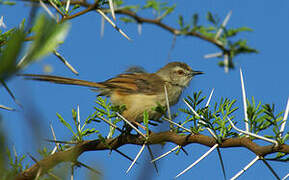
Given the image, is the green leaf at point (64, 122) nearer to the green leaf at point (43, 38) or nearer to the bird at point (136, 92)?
the bird at point (136, 92)

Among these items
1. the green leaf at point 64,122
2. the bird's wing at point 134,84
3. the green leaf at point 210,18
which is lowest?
the green leaf at point 64,122

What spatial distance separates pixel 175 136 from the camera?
101 inches

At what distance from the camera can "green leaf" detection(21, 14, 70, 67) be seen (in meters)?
0.61

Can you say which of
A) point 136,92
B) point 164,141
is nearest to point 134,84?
point 136,92

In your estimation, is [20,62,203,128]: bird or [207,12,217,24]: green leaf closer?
[207,12,217,24]: green leaf

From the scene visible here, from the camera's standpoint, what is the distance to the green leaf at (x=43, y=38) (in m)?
0.61

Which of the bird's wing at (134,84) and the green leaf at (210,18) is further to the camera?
the bird's wing at (134,84)

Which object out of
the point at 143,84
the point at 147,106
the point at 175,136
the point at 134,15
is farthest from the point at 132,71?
the point at 175,136

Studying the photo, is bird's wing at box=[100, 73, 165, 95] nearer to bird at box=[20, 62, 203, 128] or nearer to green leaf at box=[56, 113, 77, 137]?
bird at box=[20, 62, 203, 128]

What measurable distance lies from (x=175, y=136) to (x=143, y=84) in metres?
2.88

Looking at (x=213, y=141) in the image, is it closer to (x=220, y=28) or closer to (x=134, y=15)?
(x=220, y=28)

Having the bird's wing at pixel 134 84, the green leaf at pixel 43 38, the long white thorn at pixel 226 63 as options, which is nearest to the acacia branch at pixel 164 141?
the green leaf at pixel 43 38

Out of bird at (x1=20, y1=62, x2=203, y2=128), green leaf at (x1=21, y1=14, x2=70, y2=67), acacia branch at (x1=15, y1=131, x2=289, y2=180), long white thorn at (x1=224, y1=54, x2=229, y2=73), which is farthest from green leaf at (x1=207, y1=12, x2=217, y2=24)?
green leaf at (x1=21, y1=14, x2=70, y2=67)

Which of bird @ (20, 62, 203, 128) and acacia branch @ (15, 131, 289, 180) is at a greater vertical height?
bird @ (20, 62, 203, 128)
